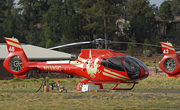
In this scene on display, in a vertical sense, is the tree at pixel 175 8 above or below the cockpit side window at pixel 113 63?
above

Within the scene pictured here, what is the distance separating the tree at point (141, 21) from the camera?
59875 mm

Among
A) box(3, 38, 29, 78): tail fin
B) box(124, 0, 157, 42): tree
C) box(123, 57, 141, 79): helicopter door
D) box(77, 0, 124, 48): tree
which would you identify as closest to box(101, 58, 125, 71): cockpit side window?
box(123, 57, 141, 79): helicopter door

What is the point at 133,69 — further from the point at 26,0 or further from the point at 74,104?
the point at 26,0

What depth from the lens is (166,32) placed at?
76.3 m

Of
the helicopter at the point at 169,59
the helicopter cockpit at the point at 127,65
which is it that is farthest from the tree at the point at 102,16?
the helicopter cockpit at the point at 127,65

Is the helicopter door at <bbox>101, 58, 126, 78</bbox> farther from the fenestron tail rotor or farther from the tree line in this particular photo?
the tree line

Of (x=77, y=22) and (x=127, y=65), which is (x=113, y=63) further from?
(x=77, y=22)

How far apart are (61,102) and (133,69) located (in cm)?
609

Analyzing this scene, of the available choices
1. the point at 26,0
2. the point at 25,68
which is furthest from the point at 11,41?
the point at 26,0

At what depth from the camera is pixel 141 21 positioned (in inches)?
2378

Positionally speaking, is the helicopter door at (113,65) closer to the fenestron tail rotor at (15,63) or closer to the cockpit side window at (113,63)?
the cockpit side window at (113,63)

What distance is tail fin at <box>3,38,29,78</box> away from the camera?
70.5 feet

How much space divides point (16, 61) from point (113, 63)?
24.7 feet

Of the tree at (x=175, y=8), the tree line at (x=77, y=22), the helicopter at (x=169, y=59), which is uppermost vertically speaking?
the tree at (x=175, y=8)
